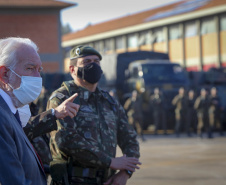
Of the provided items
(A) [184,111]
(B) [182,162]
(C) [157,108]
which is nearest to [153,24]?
(C) [157,108]

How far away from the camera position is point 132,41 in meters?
47.8

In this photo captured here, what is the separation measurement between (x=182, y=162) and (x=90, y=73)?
8248mm

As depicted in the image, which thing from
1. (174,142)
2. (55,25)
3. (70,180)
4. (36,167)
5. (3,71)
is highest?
(55,25)

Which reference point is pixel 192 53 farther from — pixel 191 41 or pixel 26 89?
pixel 26 89

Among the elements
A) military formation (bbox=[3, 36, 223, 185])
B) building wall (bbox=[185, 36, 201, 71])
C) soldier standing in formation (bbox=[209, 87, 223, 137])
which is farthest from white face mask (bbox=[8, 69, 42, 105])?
building wall (bbox=[185, 36, 201, 71])

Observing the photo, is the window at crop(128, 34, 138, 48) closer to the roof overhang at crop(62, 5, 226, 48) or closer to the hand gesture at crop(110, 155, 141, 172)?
the roof overhang at crop(62, 5, 226, 48)

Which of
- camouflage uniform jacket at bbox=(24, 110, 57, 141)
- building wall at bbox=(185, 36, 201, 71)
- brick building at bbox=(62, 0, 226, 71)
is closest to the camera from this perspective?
camouflage uniform jacket at bbox=(24, 110, 57, 141)

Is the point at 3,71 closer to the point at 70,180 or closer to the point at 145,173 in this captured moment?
the point at 70,180

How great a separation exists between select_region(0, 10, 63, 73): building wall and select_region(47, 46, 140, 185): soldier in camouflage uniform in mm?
28845

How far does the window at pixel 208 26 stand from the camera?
131ft

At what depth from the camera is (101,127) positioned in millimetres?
4137

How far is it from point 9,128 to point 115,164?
1519mm

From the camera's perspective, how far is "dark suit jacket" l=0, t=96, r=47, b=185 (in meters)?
2.53

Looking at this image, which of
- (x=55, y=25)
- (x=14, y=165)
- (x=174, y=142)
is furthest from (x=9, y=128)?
(x=55, y=25)
